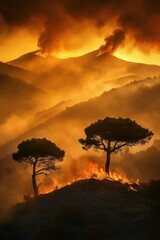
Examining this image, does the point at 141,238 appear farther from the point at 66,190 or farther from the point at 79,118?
the point at 79,118

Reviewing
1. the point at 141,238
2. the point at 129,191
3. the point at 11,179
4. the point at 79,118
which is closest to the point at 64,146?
the point at 79,118

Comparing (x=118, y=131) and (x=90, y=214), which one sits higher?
(x=118, y=131)

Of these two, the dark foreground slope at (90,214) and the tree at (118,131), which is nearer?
the dark foreground slope at (90,214)

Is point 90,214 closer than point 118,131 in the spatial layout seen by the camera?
Yes

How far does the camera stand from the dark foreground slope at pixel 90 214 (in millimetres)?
41406

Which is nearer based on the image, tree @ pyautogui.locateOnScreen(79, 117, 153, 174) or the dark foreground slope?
the dark foreground slope

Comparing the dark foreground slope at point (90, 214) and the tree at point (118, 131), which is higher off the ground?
the tree at point (118, 131)

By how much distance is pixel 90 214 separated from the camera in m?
45.1

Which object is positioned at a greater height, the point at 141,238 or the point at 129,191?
the point at 129,191

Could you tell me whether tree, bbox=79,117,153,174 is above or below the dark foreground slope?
above

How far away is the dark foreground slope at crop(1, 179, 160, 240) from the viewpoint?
41.4 metres

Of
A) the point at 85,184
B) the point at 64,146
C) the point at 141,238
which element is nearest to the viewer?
the point at 141,238

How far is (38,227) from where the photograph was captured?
4488 centimetres

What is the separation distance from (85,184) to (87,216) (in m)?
7.15
